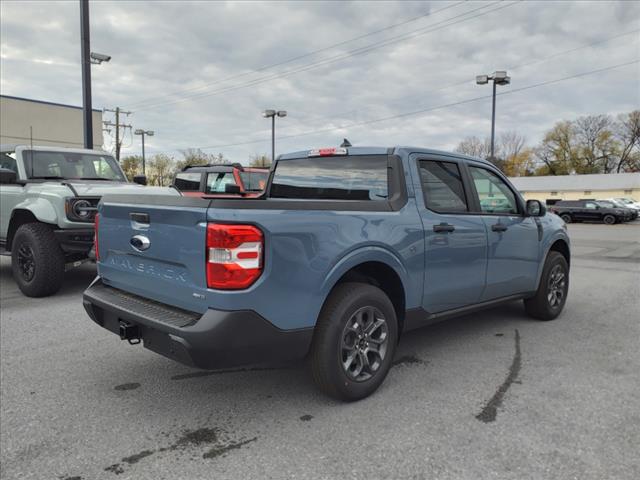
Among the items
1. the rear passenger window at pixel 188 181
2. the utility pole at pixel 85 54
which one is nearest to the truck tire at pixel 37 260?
the rear passenger window at pixel 188 181

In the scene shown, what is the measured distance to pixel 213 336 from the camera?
104 inches

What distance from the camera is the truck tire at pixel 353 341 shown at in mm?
3064

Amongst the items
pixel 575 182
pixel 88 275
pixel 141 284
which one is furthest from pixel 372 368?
pixel 575 182

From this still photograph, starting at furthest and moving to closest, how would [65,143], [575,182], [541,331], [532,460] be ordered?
[575,182] → [65,143] → [541,331] → [532,460]

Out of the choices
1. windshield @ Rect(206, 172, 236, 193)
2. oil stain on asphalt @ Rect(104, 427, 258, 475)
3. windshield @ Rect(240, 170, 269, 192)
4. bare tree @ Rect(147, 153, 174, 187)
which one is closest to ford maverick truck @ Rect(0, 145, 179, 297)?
windshield @ Rect(206, 172, 236, 193)

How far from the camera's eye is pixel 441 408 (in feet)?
10.6

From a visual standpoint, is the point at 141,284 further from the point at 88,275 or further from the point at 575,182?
the point at 575,182

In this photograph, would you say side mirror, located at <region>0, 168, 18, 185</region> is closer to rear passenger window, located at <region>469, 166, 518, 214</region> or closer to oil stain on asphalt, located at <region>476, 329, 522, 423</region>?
rear passenger window, located at <region>469, 166, 518, 214</region>

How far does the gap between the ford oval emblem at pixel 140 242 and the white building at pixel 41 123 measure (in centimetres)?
2761

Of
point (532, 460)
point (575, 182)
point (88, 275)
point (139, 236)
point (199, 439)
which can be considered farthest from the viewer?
point (575, 182)

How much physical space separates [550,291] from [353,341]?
3211 mm

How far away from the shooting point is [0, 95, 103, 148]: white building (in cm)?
2733

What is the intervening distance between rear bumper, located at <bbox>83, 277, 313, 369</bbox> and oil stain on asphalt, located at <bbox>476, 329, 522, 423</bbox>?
→ 121 cm

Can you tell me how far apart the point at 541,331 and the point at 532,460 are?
2775 mm
